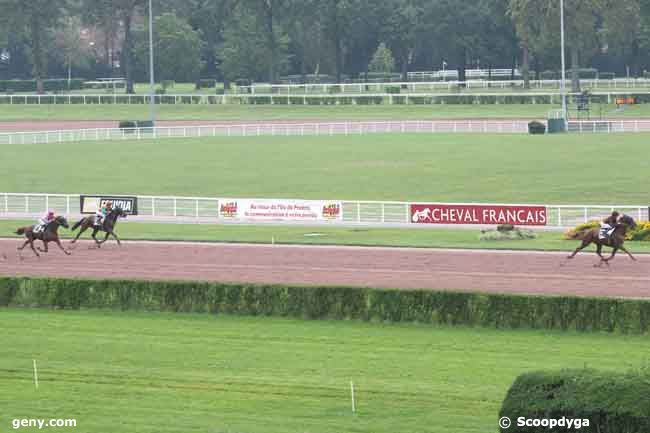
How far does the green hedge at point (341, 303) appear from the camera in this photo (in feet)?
68.5

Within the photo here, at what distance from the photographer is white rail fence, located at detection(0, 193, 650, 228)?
116 feet

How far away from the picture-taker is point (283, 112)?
87.9m

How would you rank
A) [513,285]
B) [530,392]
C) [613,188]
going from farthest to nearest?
[613,188] < [513,285] < [530,392]

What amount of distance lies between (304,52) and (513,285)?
9087cm

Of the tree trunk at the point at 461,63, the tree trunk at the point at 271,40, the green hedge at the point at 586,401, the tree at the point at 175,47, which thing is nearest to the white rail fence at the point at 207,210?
the green hedge at the point at 586,401

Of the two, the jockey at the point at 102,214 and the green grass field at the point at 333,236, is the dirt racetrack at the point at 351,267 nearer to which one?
the jockey at the point at 102,214

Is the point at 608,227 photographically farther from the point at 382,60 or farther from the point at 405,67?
the point at 405,67

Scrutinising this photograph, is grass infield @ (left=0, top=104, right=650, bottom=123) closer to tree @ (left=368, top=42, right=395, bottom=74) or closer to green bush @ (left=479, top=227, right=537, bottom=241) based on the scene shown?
tree @ (left=368, top=42, right=395, bottom=74)

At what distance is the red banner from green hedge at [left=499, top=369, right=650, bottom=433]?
2143 cm

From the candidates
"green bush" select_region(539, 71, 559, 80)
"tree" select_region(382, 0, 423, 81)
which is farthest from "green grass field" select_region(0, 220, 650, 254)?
"green bush" select_region(539, 71, 559, 80)

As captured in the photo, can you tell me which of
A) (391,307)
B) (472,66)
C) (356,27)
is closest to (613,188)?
(391,307)

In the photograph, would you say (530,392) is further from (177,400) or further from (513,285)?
(513,285)

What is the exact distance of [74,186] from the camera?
50.1m

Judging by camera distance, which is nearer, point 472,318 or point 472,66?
point 472,318
